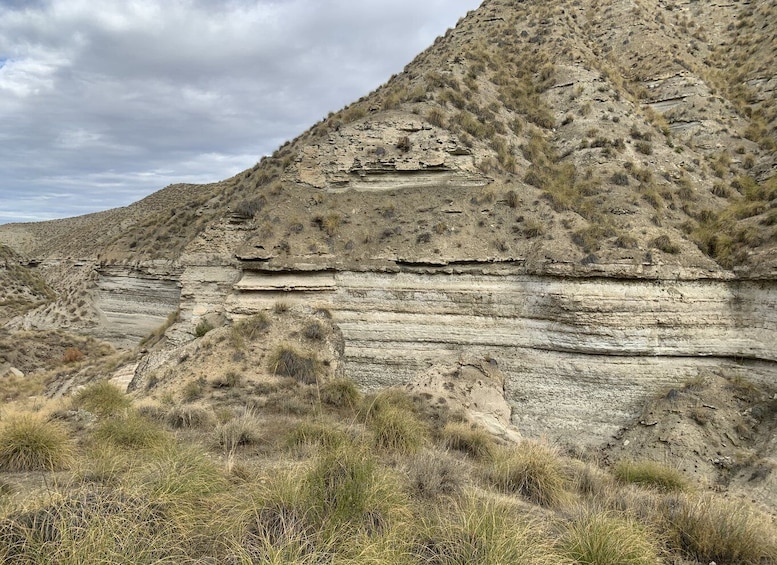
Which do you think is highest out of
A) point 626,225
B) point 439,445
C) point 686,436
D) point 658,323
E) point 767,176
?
point 767,176

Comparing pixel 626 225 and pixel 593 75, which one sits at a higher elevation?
pixel 593 75

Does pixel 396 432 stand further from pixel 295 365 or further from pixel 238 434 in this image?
pixel 295 365

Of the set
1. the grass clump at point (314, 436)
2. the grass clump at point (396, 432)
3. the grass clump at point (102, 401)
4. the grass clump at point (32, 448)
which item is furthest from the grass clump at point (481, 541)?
the grass clump at point (102, 401)

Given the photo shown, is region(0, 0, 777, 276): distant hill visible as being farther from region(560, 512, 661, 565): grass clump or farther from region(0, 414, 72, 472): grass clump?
region(560, 512, 661, 565): grass clump

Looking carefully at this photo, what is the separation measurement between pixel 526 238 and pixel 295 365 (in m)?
8.60

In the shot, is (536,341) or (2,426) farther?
(536,341)

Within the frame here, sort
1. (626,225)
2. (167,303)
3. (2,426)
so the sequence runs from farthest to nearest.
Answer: (167,303) < (626,225) < (2,426)

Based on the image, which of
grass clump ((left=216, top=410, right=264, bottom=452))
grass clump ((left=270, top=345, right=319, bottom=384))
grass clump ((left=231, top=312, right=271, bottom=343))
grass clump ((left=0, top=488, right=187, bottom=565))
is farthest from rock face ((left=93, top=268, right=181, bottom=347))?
grass clump ((left=0, top=488, right=187, bottom=565))

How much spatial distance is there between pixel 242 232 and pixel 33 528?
16523 millimetres

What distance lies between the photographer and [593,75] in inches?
975

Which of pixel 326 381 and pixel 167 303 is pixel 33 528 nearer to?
pixel 326 381

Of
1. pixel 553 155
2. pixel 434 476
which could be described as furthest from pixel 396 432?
pixel 553 155

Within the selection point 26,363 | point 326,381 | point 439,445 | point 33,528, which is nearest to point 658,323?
point 439,445

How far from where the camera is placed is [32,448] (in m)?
5.97
